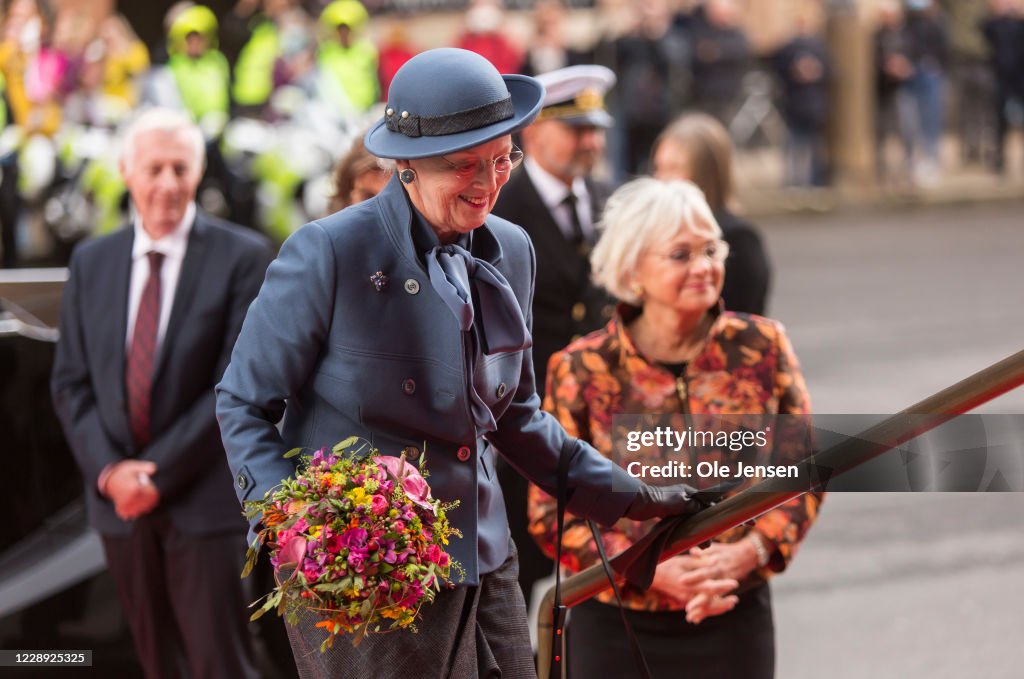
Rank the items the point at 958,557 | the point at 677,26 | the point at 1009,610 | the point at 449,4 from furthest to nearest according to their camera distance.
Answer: the point at 449,4
the point at 677,26
the point at 958,557
the point at 1009,610

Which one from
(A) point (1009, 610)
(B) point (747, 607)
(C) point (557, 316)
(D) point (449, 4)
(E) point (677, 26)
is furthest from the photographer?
(D) point (449, 4)

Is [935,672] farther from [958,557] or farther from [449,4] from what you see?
[449,4]

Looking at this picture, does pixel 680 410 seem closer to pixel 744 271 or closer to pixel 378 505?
pixel 378 505

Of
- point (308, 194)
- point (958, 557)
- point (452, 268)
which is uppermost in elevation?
point (452, 268)

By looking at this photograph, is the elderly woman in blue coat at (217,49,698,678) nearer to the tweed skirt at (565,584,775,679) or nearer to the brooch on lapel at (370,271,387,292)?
the brooch on lapel at (370,271,387,292)

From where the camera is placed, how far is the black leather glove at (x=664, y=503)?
12.1 ft

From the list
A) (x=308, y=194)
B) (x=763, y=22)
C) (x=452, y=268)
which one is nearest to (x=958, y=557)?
(x=452, y=268)

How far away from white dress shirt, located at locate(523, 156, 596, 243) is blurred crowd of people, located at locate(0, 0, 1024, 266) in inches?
218

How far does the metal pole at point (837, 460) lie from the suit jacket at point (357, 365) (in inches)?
18.9

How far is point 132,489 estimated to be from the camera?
5.08 m

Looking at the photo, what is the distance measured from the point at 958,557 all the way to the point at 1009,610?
0.69m

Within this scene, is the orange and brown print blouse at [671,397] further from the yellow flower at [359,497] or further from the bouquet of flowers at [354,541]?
the yellow flower at [359,497]

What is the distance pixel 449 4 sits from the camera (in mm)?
23453

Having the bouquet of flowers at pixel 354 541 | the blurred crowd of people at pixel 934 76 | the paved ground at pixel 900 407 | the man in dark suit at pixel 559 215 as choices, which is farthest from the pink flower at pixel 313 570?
the blurred crowd of people at pixel 934 76
